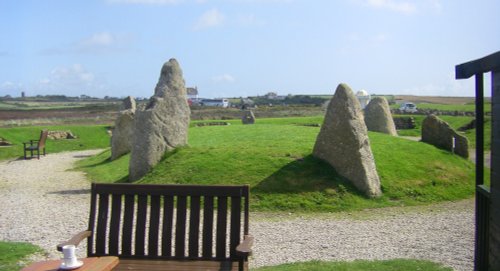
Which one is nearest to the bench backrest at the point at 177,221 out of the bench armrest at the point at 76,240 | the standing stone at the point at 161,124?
the bench armrest at the point at 76,240

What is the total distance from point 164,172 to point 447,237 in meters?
9.21

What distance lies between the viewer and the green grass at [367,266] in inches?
348

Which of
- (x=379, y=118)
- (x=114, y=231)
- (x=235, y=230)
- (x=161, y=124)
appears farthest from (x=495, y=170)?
(x=379, y=118)

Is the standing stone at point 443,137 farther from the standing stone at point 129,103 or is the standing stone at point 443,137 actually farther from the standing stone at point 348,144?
the standing stone at point 129,103

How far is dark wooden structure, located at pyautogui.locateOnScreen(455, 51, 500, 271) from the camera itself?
257 inches

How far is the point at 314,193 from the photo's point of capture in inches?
607

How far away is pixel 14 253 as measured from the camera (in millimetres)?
9930

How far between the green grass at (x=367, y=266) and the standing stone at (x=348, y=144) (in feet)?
21.4

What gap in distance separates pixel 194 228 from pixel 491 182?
12.7ft

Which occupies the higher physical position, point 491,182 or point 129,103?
point 129,103

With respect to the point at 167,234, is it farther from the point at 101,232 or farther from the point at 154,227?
the point at 101,232

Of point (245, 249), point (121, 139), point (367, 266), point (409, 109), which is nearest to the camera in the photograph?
point (245, 249)

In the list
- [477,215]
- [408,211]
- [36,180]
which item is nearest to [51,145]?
[36,180]

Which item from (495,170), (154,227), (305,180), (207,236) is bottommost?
(305,180)
